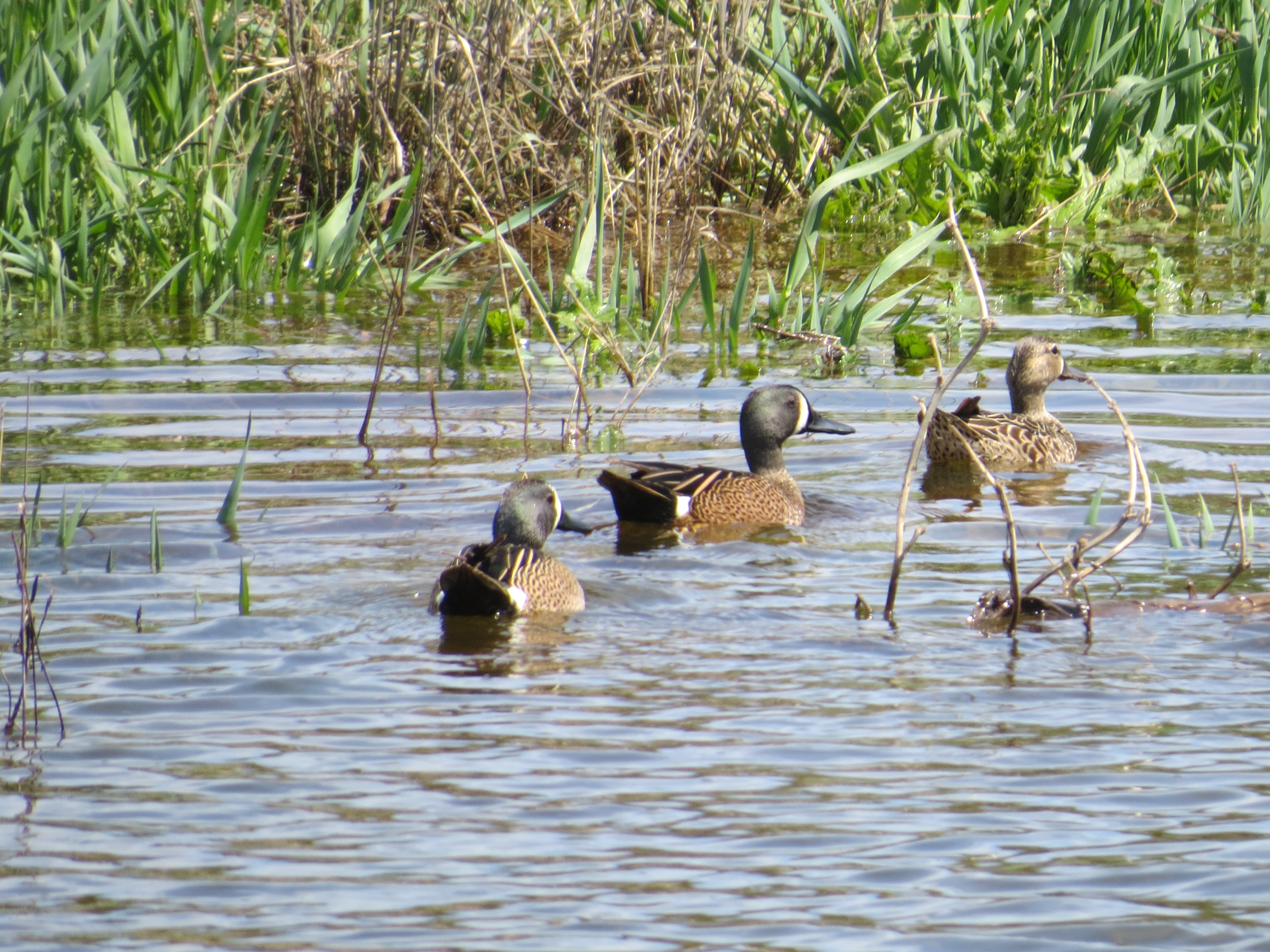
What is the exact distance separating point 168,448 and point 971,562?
11.2 ft

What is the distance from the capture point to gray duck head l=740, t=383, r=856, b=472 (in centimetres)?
796

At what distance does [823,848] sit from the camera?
12.7 ft

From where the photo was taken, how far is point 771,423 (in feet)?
26.2

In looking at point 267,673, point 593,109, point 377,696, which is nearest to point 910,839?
point 377,696

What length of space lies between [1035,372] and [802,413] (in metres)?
1.65

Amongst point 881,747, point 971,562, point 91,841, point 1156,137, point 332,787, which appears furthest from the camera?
point 1156,137

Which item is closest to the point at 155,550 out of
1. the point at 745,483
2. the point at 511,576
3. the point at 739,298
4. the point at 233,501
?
the point at 233,501

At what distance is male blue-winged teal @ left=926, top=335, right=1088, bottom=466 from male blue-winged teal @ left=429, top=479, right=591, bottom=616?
2.61 m

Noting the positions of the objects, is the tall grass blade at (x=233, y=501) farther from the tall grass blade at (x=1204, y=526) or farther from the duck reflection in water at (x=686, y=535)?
the tall grass blade at (x=1204, y=526)

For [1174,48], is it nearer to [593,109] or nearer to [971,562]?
[593,109]

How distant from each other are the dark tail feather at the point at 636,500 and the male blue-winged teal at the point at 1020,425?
1590mm

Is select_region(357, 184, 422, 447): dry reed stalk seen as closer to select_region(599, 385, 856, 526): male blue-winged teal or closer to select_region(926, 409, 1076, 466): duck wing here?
select_region(599, 385, 856, 526): male blue-winged teal

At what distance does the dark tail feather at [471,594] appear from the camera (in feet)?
18.7

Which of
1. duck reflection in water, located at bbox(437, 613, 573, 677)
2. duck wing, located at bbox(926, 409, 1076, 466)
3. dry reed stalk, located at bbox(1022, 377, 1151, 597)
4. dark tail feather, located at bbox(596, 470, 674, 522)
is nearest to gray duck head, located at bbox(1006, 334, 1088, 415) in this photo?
duck wing, located at bbox(926, 409, 1076, 466)
